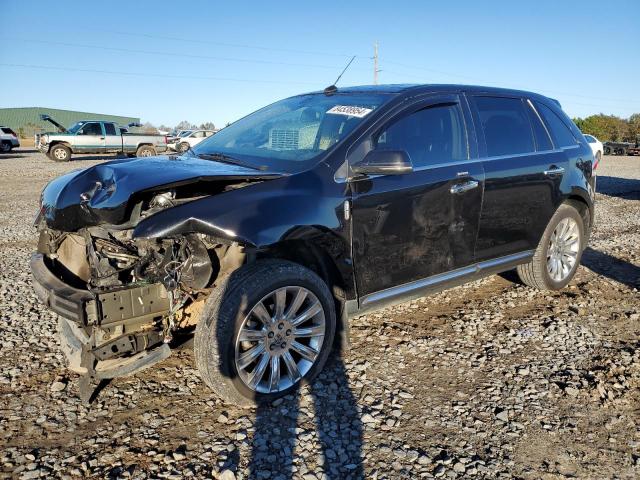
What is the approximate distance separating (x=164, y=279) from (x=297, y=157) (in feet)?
3.95

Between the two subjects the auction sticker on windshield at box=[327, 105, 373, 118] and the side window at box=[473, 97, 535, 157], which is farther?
the side window at box=[473, 97, 535, 157]

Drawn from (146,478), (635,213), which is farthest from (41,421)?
(635,213)

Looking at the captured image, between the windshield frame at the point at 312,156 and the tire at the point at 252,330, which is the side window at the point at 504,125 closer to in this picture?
the windshield frame at the point at 312,156

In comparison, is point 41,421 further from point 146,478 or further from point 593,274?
point 593,274

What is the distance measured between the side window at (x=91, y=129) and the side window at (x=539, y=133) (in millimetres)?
23166

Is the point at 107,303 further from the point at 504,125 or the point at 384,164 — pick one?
the point at 504,125

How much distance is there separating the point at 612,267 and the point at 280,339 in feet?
15.9

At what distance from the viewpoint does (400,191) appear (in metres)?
3.50

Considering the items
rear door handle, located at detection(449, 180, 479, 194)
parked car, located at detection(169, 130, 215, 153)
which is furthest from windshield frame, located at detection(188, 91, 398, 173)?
parked car, located at detection(169, 130, 215, 153)

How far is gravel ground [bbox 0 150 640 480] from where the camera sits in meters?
2.57

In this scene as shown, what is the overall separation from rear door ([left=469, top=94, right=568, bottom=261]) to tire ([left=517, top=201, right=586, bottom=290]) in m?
0.13

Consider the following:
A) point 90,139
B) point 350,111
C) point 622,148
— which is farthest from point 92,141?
point 622,148

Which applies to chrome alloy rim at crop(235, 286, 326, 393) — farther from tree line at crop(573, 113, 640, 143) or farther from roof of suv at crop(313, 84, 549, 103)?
tree line at crop(573, 113, 640, 143)

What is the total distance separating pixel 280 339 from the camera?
3.15 metres
